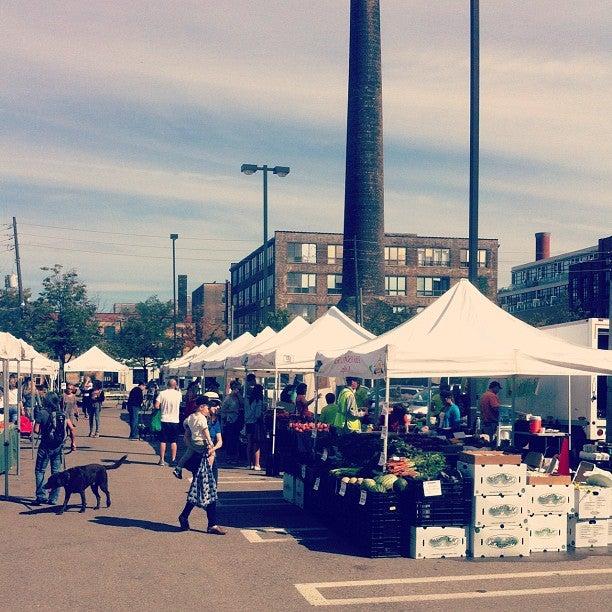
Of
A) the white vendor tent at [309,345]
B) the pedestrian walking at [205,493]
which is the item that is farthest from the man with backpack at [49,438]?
the white vendor tent at [309,345]

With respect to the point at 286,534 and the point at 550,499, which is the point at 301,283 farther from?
the point at 550,499

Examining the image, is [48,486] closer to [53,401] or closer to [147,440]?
[53,401]

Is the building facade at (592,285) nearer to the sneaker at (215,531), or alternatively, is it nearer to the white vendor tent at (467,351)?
the white vendor tent at (467,351)

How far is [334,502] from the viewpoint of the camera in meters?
11.7

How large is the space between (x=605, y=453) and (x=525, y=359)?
330cm

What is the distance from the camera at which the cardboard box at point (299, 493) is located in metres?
13.2

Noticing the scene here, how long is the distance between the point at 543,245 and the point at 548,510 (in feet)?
341

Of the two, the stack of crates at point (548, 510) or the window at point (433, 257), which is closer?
the stack of crates at point (548, 510)

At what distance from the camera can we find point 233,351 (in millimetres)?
26797

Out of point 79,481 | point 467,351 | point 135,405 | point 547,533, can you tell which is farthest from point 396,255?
point 547,533

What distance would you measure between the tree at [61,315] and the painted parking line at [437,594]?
4020cm

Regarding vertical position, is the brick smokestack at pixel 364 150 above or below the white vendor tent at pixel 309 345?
above

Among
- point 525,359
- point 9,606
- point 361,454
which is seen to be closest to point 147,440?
point 361,454

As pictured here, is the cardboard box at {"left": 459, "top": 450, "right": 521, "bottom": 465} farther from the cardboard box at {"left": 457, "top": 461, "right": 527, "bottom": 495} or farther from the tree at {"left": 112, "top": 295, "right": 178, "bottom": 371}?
the tree at {"left": 112, "top": 295, "right": 178, "bottom": 371}
